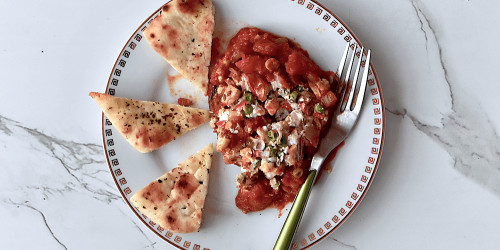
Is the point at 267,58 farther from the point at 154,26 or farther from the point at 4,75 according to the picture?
the point at 4,75

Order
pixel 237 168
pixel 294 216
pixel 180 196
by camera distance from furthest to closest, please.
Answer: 1. pixel 237 168
2. pixel 180 196
3. pixel 294 216

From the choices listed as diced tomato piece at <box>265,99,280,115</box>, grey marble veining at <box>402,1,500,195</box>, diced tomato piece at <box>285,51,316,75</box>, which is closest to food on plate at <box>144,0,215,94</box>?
diced tomato piece at <box>265,99,280,115</box>

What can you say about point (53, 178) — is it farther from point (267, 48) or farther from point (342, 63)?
point (342, 63)

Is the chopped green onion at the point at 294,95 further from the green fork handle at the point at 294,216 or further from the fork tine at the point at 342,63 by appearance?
the green fork handle at the point at 294,216

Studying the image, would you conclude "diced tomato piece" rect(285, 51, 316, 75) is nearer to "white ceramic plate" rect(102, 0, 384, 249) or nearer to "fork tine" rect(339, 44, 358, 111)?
"white ceramic plate" rect(102, 0, 384, 249)

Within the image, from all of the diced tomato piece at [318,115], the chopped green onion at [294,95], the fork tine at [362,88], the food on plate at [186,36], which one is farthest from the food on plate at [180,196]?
the fork tine at [362,88]

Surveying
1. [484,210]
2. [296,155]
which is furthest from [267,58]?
[484,210]

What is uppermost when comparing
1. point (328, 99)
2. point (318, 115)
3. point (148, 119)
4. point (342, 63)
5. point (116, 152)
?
point (342, 63)

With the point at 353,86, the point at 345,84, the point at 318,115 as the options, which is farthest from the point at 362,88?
the point at 318,115
